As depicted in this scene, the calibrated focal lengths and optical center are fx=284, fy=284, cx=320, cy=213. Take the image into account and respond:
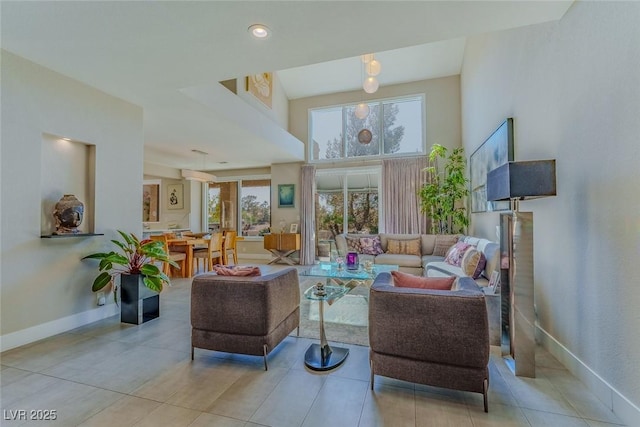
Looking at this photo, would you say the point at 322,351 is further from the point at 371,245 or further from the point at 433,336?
the point at 371,245

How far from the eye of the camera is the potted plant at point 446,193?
5.32m

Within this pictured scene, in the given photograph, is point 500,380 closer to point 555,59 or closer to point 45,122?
point 555,59

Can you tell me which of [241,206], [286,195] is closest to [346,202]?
[286,195]

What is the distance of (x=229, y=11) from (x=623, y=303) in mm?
3072

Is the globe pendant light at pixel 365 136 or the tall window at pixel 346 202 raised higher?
the globe pendant light at pixel 365 136

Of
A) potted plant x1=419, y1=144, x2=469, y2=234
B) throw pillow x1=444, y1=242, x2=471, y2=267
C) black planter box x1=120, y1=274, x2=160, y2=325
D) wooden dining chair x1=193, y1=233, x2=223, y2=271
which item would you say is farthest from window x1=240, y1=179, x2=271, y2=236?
throw pillow x1=444, y1=242, x2=471, y2=267

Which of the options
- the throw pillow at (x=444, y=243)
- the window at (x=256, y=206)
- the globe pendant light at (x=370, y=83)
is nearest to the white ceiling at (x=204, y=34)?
the globe pendant light at (x=370, y=83)

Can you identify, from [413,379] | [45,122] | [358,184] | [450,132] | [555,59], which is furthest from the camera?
[358,184]

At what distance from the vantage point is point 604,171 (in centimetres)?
177

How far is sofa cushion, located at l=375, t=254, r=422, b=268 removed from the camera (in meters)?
4.80

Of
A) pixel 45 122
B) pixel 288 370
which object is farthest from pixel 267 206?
pixel 288 370

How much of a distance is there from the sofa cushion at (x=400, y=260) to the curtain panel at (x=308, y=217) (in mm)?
2153

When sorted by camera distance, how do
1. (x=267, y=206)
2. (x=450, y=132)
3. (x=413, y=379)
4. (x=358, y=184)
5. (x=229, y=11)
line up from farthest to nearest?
(x=267, y=206), (x=358, y=184), (x=450, y=132), (x=229, y=11), (x=413, y=379)

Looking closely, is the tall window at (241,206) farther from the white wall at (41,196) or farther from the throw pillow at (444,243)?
the white wall at (41,196)
